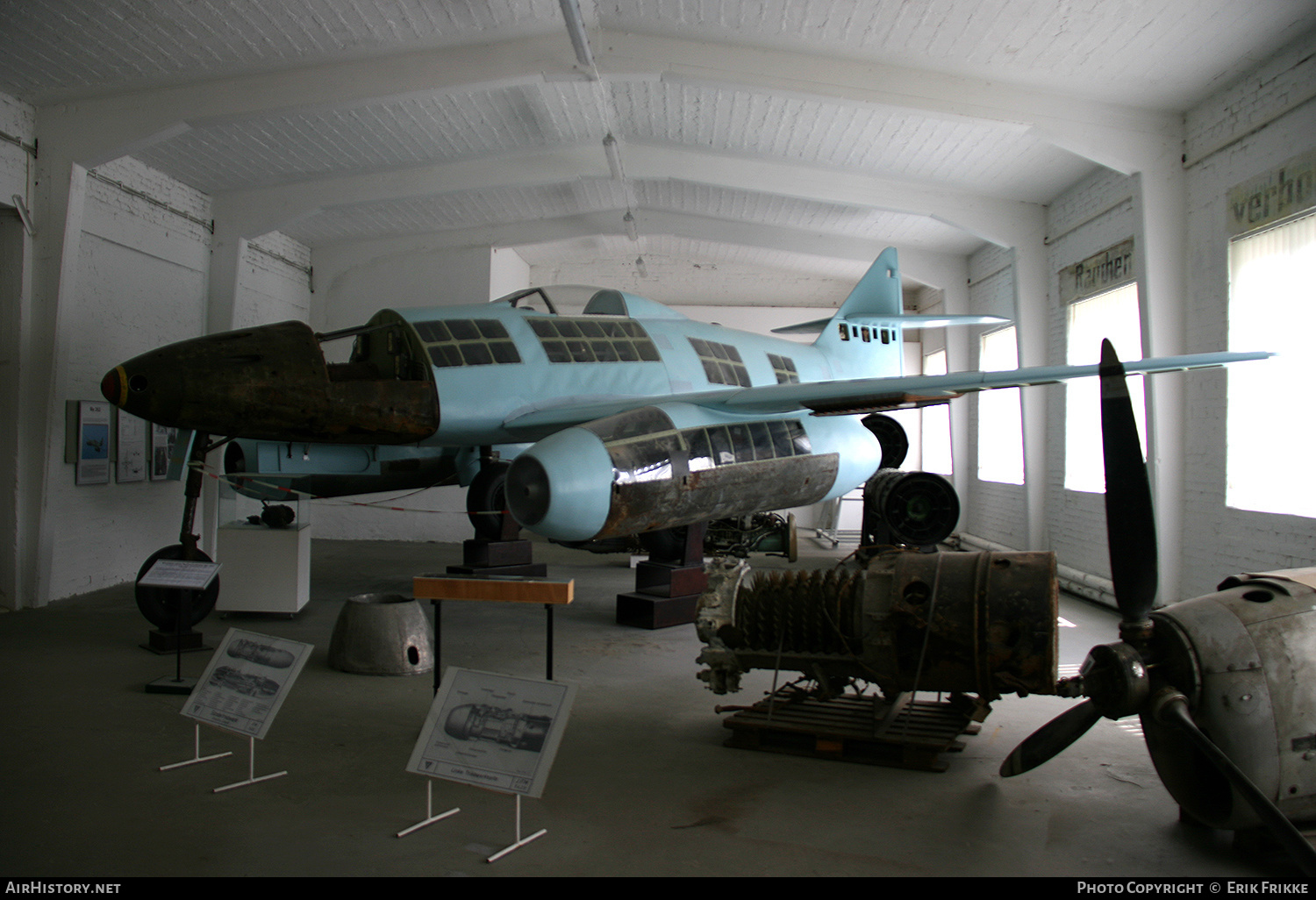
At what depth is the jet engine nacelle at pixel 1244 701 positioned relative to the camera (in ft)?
10.4

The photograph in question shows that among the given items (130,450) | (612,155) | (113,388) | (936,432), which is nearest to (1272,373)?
(612,155)

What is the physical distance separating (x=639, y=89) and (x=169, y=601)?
7.40 m

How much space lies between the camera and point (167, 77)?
8.02 meters

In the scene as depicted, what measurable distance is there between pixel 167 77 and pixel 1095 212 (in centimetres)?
1054

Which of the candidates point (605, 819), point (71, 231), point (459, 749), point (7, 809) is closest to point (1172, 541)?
point (605, 819)

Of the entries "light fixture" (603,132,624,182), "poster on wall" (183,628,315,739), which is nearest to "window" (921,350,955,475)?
"light fixture" (603,132,624,182)

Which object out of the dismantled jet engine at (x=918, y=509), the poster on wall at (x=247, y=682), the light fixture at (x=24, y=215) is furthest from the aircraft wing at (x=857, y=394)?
the light fixture at (x=24, y=215)

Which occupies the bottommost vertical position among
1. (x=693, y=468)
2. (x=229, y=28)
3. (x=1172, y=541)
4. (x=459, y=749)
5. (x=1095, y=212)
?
(x=459, y=749)

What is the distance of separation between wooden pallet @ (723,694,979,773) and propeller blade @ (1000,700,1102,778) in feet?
2.29

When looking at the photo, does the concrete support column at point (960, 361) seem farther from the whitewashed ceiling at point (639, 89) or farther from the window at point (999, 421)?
the whitewashed ceiling at point (639, 89)

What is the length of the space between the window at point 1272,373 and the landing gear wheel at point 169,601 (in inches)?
356

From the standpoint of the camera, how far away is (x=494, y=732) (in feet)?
10.9

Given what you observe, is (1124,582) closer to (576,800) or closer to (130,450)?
(576,800)

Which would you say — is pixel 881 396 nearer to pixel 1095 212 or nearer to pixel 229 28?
pixel 1095 212
